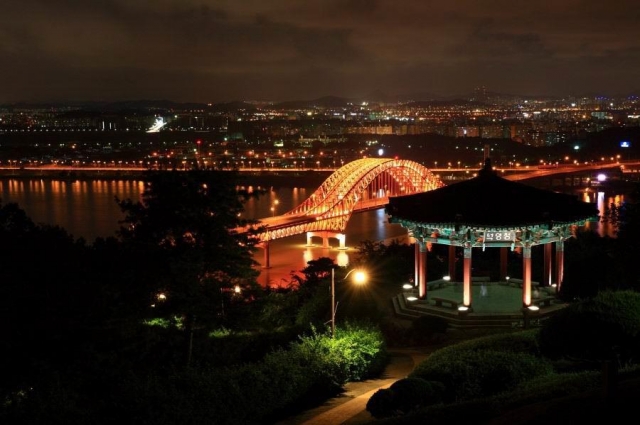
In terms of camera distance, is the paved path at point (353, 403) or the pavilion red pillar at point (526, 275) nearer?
the paved path at point (353, 403)

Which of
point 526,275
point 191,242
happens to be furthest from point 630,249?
point 191,242

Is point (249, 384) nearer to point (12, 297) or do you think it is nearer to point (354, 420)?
point (354, 420)

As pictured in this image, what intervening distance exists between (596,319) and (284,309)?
1204cm

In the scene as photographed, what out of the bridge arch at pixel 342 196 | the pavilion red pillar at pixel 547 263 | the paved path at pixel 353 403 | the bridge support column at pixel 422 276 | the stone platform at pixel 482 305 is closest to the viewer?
the paved path at pixel 353 403

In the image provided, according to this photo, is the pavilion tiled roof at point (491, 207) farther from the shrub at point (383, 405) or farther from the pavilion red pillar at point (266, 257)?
the pavilion red pillar at point (266, 257)

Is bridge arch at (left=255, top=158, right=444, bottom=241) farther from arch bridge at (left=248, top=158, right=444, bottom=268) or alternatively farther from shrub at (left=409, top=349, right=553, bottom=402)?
shrub at (left=409, top=349, right=553, bottom=402)

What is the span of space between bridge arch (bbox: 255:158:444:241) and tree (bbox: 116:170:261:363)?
35.3 metres

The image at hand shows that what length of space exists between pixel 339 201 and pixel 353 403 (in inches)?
2162

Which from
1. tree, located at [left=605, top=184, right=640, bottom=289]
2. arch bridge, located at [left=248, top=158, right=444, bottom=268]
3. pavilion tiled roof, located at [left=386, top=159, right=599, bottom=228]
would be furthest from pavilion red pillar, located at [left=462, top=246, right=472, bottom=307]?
arch bridge, located at [left=248, top=158, right=444, bottom=268]

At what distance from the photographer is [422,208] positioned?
20.9 metres

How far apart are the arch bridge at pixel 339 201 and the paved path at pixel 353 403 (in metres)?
35.7

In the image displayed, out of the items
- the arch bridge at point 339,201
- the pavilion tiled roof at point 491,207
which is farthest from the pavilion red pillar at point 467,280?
the arch bridge at point 339,201

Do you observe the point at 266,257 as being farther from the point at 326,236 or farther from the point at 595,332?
the point at 595,332

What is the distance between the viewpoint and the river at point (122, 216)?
57.3 m
